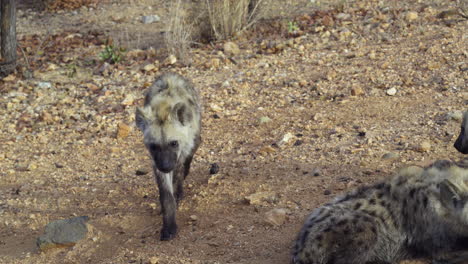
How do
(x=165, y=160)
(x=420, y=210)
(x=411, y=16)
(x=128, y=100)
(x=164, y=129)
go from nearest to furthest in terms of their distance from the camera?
(x=420, y=210) → (x=165, y=160) → (x=164, y=129) → (x=128, y=100) → (x=411, y=16)

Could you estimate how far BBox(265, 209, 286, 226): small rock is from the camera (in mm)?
4887

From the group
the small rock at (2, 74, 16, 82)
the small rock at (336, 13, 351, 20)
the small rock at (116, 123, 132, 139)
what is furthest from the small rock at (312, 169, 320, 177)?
the small rock at (2, 74, 16, 82)

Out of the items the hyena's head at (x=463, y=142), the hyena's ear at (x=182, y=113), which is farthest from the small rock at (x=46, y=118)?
the hyena's head at (x=463, y=142)

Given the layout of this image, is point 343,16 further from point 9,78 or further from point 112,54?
point 9,78

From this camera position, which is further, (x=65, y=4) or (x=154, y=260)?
(x=65, y=4)

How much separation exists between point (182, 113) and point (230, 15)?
479 centimetres

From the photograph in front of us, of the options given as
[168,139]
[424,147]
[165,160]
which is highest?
[168,139]

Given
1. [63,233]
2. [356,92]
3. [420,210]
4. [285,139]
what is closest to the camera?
[420,210]

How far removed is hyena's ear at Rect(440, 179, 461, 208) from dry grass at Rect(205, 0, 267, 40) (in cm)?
619

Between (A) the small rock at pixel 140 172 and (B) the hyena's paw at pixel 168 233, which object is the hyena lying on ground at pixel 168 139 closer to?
(B) the hyena's paw at pixel 168 233

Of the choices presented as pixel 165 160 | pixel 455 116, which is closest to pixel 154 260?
pixel 165 160

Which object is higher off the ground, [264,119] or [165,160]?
[165,160]

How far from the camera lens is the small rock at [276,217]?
16.0ft

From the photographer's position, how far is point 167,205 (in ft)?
17.0
